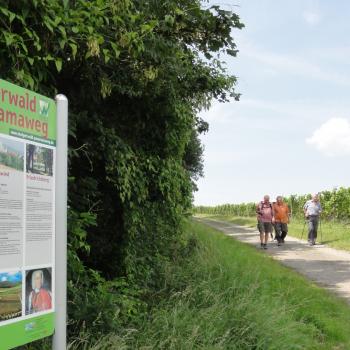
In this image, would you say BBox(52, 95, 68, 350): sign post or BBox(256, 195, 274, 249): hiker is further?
BBox(256, 195, 274, 249): hiker

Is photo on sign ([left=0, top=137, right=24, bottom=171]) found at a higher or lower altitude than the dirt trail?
higher

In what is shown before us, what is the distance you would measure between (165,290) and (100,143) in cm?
211

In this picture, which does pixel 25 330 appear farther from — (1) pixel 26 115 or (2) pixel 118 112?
(2) pixel 118 112

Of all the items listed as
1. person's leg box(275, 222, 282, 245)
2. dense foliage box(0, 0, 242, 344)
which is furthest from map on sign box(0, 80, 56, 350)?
person's leg box(275, 222, 282, 245)

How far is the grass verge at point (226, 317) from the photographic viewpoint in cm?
502

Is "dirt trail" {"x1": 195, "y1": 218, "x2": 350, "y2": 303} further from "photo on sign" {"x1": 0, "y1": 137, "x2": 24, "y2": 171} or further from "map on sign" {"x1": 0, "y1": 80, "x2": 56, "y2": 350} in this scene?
"photo on sign" {"x1": 0, "y1": 137, "x2": 24, "y2": 171}

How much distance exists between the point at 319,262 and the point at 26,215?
12.3 metres

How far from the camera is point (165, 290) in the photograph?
665cm

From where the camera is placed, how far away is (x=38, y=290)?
116 inches

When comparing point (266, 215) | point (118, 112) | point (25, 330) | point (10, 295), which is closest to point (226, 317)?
point (118, 112)

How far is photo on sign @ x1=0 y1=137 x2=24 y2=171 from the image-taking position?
8.76 feet

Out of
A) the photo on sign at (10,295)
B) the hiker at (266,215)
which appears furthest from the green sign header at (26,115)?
the hiker at (266,215)

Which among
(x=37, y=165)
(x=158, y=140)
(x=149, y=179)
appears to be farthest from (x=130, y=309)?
(x=37, y=165)

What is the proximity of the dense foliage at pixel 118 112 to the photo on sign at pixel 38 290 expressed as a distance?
1.51 metres
